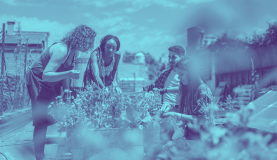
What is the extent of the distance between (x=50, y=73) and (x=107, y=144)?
2.86 ft

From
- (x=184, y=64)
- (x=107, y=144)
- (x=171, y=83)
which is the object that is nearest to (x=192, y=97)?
(x=184, y=64)

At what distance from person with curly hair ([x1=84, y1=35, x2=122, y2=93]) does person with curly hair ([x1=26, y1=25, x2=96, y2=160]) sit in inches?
4.6

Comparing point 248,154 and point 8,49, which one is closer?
point 248,154

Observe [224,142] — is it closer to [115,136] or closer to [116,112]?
[115,136]

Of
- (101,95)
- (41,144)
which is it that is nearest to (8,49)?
(41,144)

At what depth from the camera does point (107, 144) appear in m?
1.47

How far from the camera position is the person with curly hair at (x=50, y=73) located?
2123 mm

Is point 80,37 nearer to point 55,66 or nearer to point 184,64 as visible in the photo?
point 55,66

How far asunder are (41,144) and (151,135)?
45.6 inches

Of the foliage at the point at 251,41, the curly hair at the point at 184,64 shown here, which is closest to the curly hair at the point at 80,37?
the curly hair at the point at 184,64

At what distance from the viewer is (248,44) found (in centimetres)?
654

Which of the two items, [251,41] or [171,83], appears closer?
[171,83]

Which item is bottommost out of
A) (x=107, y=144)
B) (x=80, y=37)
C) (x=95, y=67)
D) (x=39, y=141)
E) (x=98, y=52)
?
(x=39, y=141)

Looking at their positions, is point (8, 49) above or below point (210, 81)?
above
